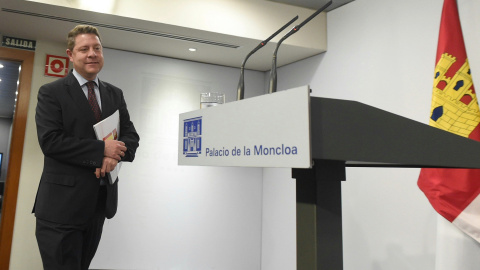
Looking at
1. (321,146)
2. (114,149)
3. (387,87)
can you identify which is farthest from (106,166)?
(387,87)

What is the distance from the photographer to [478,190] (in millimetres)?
1813

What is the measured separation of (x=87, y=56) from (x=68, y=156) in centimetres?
46

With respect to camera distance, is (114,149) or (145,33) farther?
(145,33)

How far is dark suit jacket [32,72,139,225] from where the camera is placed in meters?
1.38

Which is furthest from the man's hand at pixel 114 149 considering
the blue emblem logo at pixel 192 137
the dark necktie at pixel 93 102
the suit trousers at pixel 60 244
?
the blue emblem logo at pixel 192 137

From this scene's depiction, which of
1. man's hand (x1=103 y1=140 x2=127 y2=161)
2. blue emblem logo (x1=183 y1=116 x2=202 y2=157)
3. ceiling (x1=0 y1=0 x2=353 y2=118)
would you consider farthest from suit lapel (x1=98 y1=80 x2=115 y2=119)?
ceiling (x1=0 y1=0 x2=353 y2=118)

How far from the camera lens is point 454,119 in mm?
1910

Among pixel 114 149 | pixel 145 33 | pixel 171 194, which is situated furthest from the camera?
pixel 171 194

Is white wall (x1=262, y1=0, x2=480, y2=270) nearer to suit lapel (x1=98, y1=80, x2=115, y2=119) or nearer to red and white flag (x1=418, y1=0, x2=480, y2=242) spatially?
red and white flag (x1=418, y1=0, x2=480, y2=242)

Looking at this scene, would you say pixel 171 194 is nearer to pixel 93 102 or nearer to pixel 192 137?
pixel 93 102

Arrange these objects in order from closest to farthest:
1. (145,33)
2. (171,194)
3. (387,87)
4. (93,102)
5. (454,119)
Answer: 1. (93,102)
2. (454,119)
3. (387,87)
4. (145,33)
5. (171,194)

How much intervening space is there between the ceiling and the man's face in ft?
3.77

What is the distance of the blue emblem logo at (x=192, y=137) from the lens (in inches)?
33.1

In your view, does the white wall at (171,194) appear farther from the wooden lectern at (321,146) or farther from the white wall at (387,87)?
the wooden lectern at (321,146)
